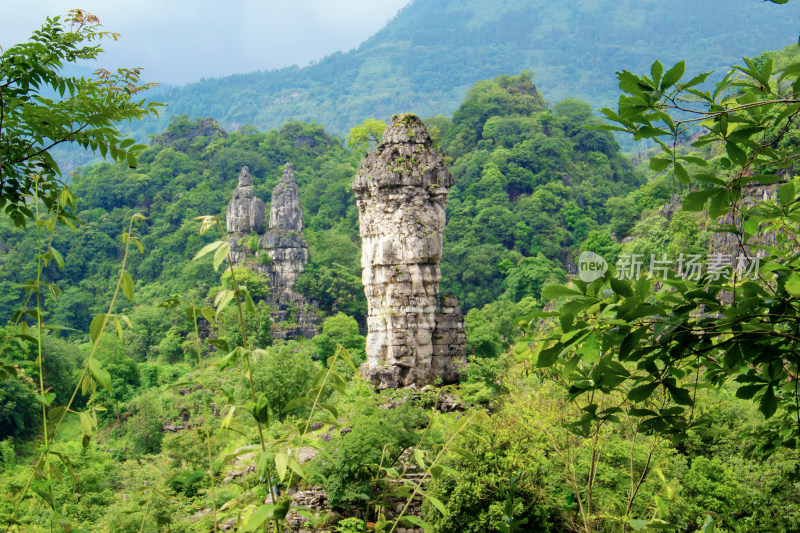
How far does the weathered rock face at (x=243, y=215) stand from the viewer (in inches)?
1364

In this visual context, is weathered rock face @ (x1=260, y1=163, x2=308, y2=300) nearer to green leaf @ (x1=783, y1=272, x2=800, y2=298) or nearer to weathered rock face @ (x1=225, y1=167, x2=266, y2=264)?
weathered rock face @ (x1=225, y1=167, x2=266, y2=264)

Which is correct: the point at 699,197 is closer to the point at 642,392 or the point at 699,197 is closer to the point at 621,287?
the point at 621,287

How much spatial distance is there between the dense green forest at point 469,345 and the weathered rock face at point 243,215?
225cm

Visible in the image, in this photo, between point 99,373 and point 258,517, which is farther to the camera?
point 99,373

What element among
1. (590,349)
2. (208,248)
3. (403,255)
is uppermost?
(208,248)

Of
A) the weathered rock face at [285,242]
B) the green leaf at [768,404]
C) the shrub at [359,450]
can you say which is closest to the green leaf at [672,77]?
the green leaf at [768,404]

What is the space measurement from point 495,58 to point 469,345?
322ft

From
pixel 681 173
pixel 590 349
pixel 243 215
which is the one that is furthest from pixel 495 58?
pixel 590 349

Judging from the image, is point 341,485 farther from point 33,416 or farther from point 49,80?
point 33,416

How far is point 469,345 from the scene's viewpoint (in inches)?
943

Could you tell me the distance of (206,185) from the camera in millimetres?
44250

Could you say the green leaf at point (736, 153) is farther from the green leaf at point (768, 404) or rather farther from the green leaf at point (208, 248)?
the green leaf at point (208, 248)

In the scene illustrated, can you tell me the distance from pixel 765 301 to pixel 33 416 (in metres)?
26.7

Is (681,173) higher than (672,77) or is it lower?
lower
